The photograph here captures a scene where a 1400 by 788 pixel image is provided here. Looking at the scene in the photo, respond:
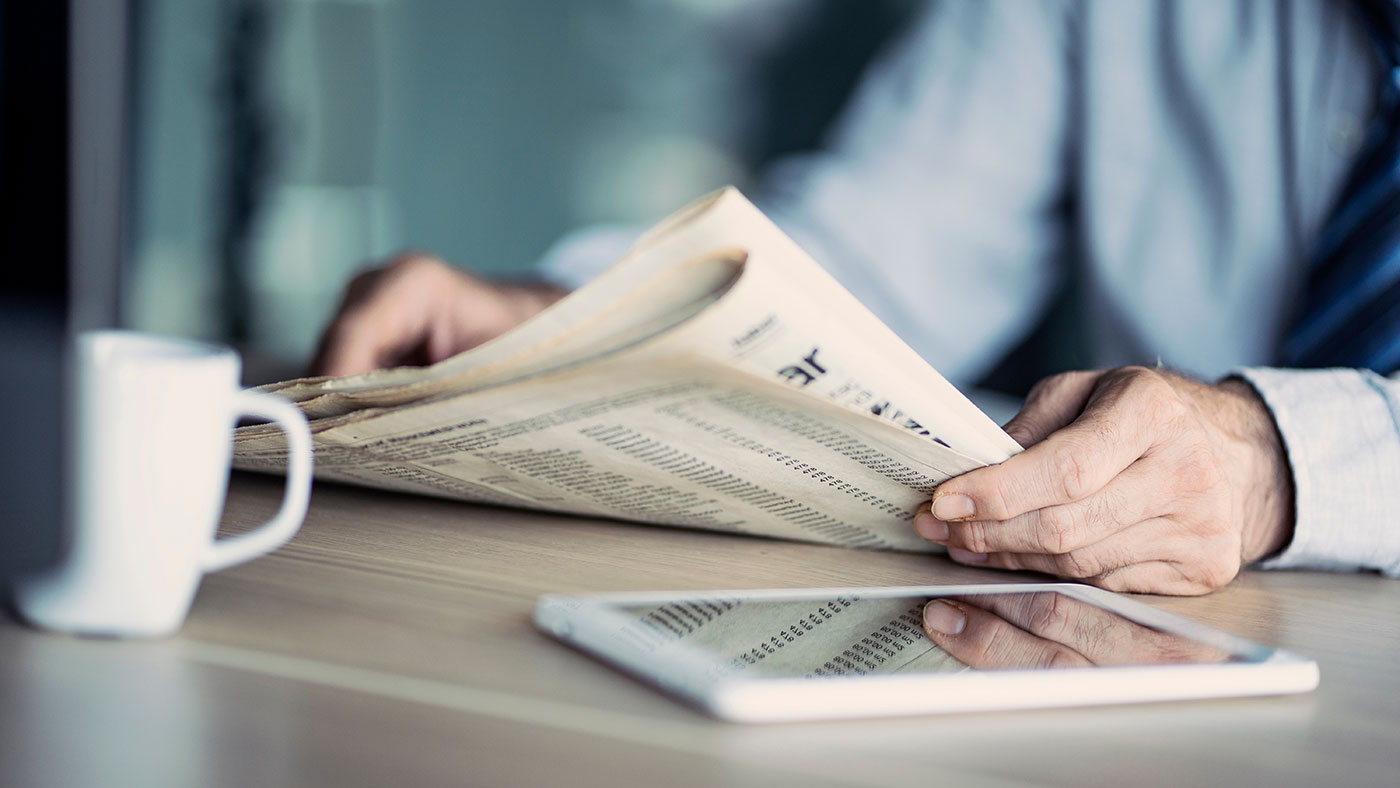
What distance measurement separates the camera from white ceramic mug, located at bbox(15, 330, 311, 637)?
26 centimetres

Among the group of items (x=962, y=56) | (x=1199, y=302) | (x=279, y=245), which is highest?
(x=962, y=56)

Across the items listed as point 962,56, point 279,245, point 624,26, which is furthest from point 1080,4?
point 279,245

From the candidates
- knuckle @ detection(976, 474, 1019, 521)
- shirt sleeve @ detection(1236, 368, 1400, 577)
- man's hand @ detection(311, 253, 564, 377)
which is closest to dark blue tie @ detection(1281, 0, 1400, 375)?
shirt sleeve @ detection(1236, 368, 1400, 577)

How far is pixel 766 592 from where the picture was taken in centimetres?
36

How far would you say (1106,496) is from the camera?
17.0 inches

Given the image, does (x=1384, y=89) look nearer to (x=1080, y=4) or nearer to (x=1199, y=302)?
(x=1199, y=302)

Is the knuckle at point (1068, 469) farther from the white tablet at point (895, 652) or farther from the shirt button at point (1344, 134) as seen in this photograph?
the shirt button at point (1344, 134)

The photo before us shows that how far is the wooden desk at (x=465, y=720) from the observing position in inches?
8.8


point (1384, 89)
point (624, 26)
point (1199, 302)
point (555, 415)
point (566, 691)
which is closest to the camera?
point (566, 691)

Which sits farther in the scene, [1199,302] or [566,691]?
[1199,302]

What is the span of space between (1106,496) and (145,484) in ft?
1.11

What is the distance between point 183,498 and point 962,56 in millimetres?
1105

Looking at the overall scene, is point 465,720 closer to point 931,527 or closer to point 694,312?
point 694,312

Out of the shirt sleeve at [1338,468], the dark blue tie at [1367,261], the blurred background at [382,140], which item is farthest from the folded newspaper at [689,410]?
the blurred background at [382,140]
